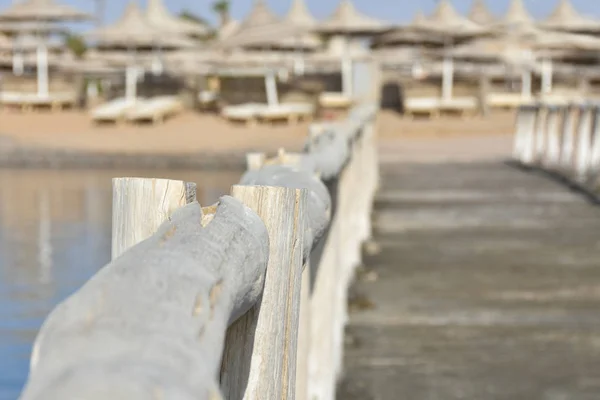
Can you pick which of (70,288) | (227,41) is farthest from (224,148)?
(70,288)

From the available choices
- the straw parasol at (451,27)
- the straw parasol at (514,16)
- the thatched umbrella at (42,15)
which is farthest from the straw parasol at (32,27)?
the straw parasol at (514,16)

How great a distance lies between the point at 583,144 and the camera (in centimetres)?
1021

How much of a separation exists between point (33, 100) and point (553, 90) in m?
15.2

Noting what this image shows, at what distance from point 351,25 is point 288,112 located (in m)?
3.10

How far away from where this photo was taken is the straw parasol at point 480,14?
42.4 metres

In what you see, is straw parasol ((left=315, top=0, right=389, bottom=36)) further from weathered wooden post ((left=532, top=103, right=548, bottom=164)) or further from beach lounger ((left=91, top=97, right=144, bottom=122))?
weathered wooden post ((left=532, top=103, right=548, bottom=164))

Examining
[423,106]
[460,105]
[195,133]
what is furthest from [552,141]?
[460,105]

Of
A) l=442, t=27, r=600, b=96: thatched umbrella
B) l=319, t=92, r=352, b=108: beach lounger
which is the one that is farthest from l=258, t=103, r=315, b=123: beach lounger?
l=442, t=27, r=600, b=96: thatched umbrella

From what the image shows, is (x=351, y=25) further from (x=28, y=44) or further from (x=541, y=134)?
(x=541, y=134)

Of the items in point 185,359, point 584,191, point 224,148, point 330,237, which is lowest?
point 224,148

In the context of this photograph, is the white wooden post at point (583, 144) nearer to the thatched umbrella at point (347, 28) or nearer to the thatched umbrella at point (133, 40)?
the thatched umbrella at point (347, 28)

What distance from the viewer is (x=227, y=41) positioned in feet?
97.1

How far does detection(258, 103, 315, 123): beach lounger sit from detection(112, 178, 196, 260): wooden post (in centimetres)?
2669

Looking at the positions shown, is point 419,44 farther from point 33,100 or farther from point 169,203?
point 169,203
